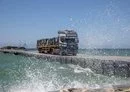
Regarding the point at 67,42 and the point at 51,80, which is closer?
the point at 51,80

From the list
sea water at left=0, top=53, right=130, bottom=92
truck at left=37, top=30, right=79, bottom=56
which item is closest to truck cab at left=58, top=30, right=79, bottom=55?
truck at left=37, top=30, right=79, bottom=56

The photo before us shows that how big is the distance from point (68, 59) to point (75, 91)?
24844mm

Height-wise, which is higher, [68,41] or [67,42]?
[68,41]

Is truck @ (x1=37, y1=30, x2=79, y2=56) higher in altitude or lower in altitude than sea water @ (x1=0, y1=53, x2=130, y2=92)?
higher

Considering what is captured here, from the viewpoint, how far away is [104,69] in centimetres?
2167

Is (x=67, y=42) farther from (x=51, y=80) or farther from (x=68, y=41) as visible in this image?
(x=51, y=80)

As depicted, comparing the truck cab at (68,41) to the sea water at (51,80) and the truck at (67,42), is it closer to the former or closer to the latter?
the truck at (67,42)

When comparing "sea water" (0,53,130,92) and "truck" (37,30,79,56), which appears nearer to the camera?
"sea water" (0,53,130,92)

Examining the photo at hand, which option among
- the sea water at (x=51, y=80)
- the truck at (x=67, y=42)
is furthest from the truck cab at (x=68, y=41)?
the sea water at (x=51, y=80)

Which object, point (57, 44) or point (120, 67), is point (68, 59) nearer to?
point (57, 44)

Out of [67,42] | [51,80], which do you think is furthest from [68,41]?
[51,80]

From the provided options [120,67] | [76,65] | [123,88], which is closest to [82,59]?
[76,65]

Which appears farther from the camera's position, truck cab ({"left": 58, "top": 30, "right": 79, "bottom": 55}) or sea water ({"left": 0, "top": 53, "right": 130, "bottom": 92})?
truck cab ({"left": 58, "top": 30, "right": 79, "bottom": 55})

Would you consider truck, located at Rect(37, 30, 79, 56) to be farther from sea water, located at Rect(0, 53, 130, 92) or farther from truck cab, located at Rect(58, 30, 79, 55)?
sea water, located at Rect(0, 53, 130, 92)
